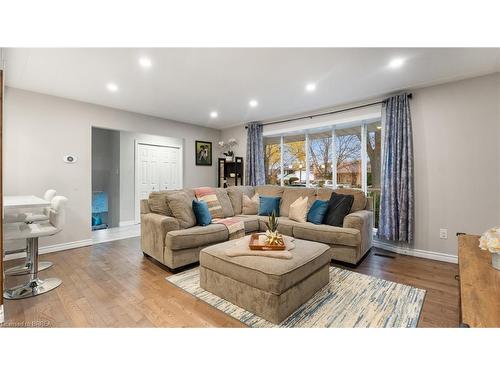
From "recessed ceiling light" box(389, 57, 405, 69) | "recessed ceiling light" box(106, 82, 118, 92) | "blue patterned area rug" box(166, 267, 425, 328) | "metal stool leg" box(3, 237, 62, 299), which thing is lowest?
"blue patterned area rug" box(166, 267, 425, 328)

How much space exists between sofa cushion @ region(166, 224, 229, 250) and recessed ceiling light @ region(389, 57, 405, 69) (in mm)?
2706

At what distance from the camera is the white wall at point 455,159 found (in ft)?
8.80

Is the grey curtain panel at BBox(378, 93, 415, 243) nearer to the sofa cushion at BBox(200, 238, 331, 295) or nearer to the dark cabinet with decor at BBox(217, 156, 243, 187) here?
the sofa cushion at BBox(200, 238, 331, 295)

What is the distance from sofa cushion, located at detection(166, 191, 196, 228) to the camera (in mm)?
2832

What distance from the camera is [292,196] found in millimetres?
3822

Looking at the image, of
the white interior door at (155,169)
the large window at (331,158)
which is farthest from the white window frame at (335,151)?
the white interior door at (155,169)

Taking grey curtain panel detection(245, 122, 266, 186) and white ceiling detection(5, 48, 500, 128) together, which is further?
grey curtain panel detection(245, 122, 266, 186)

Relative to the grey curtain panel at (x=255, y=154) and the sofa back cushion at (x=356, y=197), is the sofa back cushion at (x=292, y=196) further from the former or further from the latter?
the grey curtain panel at (x=255, y=154)

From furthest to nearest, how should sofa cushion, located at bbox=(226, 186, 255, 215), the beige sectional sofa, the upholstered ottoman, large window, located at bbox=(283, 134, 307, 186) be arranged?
large window, located at bbox=(283, 134, 307, 186), sofa cushion, located at bbox=(226, 186, 255, 215), the beige sectional sofa, the upholstered ottoman

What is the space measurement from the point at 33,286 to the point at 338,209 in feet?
11.5

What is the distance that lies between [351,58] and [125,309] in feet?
10.3

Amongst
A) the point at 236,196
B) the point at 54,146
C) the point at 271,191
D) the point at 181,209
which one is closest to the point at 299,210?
the point at 271,191

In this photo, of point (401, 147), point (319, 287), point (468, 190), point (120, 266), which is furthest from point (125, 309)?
point (468, 190)

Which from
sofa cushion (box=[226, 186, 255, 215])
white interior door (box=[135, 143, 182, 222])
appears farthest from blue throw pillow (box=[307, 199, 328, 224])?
white interior door (box=[135, 143, 182, 222])
